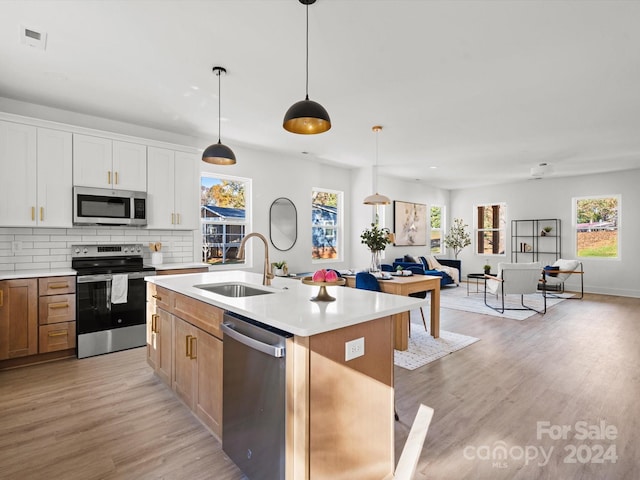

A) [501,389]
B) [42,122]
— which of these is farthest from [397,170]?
[42,122]

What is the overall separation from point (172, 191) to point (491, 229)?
843cm

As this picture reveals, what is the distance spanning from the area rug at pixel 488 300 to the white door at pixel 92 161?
18.1ft

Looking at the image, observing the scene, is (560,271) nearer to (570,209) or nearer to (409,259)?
(570,209)

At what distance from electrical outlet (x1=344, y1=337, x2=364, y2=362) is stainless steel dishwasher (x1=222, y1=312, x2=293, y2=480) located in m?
0.29

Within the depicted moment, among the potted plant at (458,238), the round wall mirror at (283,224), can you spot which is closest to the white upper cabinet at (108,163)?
the round wall mirror at (283,224)

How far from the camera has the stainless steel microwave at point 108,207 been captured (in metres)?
3.80

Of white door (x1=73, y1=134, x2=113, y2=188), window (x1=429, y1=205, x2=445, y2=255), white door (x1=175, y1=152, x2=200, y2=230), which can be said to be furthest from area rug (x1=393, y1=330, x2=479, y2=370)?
window (x1=429, y1=205, x2=445, y2=255)

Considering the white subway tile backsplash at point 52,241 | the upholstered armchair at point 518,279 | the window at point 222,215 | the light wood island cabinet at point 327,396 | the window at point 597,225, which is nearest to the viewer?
the light wood island cabinet at point 327,396

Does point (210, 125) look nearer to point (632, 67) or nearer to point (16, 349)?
point (16, 349)

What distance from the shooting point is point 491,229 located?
9.52 metres

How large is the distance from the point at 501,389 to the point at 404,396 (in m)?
0.85

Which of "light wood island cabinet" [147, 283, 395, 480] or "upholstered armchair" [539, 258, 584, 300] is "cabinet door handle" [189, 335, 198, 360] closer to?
"light wood island cabinet" [147, 283, 395, 480]

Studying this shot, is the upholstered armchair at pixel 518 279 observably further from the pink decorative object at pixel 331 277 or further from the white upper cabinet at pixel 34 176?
the white upper cabinet at pixel 34 176

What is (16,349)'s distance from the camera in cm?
329
